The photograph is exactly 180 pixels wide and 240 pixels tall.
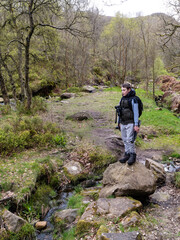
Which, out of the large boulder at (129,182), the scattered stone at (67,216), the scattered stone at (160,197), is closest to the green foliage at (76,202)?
the scattered stone at (67,216)

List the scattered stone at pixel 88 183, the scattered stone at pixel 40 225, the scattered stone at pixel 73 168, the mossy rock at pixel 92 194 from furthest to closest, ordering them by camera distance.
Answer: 1. the scattered stone at pixel 73 168
2. the scattered stone at pixel 88 183
3. the mossy rock at pixel 92 194
4. the scattered stone at pixel 40 225

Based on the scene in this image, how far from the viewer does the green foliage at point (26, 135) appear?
24.3 ft

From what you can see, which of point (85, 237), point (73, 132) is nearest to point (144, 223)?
point (85, 237)

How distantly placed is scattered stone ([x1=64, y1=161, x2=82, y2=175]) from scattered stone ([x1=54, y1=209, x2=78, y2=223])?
2096mm

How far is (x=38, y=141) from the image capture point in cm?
827

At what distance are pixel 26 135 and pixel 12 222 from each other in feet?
14.2

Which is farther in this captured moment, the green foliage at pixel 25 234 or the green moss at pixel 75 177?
the green moss at pixel 75 177

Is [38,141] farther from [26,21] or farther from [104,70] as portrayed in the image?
[104,70]

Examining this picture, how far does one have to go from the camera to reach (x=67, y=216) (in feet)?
15.4

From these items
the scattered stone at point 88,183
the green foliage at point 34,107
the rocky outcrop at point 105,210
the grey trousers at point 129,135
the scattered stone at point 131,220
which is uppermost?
the grey trousers at point 129,135

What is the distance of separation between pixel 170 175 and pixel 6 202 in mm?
5173

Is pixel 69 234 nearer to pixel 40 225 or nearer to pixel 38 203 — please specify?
pixel 40 225

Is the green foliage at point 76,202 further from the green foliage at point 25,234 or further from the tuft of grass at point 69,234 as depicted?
the green foliage at point 25,234

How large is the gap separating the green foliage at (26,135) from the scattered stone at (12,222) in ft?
10.8
